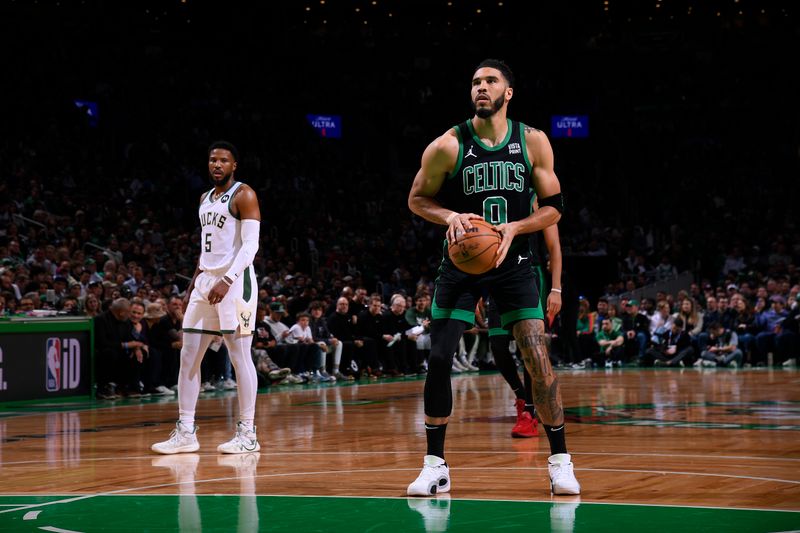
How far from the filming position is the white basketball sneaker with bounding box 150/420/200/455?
768 centimetres

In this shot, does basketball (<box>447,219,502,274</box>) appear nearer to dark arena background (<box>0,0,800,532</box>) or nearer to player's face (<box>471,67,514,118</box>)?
player's face (<box>471,67,514,118</box>)

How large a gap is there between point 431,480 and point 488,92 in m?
1.94

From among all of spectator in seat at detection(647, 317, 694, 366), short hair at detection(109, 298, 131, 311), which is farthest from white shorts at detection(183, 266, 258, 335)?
spectator in seat at detection(647, 317, 694, 366)

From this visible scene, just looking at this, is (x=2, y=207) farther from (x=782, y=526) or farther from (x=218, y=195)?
(x=782, y=526)

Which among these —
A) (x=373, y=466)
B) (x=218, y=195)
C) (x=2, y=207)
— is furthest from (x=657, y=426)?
(x=2, y=207)

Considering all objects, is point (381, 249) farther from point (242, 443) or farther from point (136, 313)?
point (242, 443)

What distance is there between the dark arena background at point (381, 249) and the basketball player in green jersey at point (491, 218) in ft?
1.51

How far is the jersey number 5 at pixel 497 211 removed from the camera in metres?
5.61

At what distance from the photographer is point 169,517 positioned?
498cm

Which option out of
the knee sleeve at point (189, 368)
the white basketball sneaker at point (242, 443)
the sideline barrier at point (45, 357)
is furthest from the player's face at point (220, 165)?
the sideline barrier at point (45, 357)

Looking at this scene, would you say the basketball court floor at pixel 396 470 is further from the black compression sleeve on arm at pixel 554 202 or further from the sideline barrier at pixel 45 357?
the black compression sleeve on arm at pixel 554 202

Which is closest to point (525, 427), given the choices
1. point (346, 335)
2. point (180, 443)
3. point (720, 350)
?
point (180, 443)

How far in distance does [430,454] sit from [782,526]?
177cm

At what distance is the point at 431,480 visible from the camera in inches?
214
